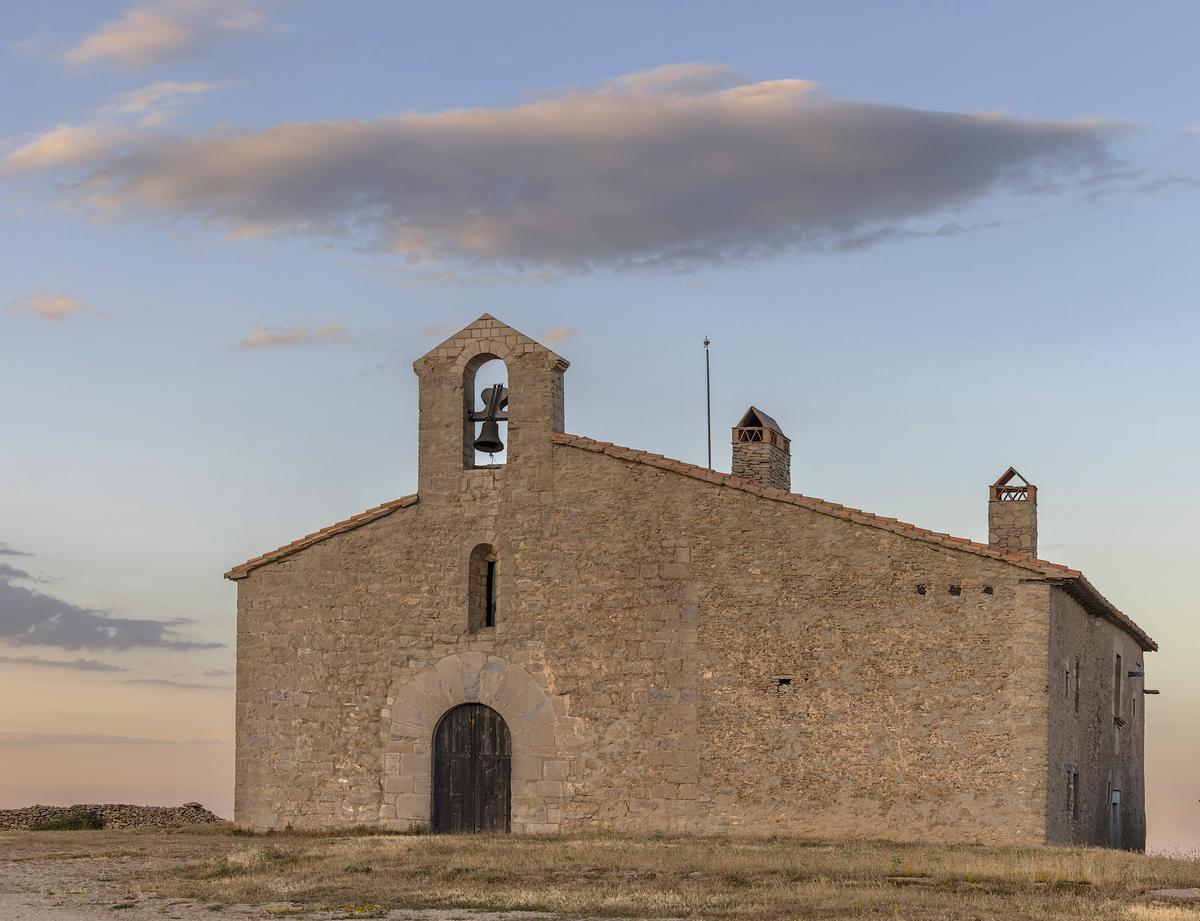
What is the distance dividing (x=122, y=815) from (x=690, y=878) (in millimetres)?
16636

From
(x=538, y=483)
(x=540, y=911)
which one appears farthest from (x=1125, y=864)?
(x=538, y=483)

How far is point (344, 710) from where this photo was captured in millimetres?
25375

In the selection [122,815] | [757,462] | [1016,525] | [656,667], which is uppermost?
[757,462]

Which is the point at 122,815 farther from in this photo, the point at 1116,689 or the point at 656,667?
the point at 1116,689

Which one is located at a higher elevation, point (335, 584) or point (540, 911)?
point (335, 584)

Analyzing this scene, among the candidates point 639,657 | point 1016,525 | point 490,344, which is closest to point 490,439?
point 490,344

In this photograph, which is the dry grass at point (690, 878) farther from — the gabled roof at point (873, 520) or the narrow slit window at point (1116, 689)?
the narrow slit window at point (1116, 689)

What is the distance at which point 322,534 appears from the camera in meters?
26.1

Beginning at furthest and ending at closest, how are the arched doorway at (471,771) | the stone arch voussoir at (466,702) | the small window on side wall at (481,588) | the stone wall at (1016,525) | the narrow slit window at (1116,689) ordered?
the narrow slit window at (1116,689)
the stone wall at (1016,525)
the small window on side wall at (481,588)
the arched doorway at (471,771)
the stone arch voussoir at (466,702)

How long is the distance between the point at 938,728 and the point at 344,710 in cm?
908

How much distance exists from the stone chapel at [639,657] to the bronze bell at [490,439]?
0.19ft

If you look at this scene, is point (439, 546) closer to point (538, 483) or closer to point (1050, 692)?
point (538, 483)

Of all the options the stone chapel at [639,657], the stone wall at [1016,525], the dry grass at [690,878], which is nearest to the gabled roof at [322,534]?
the stone chapel at [639,657]

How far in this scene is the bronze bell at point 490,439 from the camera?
25.8 meters
